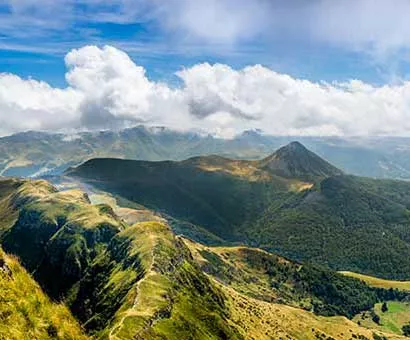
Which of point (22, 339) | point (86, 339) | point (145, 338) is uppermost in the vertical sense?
point (22, 339)

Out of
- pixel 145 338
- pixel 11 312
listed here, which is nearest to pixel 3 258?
pixel 11 312

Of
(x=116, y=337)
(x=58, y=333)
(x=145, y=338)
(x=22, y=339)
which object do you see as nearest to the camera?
(x=22, y=339)

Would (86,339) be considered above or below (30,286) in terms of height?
below

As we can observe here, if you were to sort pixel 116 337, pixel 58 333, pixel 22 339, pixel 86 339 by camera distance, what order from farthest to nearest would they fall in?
pixel 116 337, pixel 86 339, pixel 58 333, pixel 22 339

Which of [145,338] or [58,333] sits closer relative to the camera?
[58,333]

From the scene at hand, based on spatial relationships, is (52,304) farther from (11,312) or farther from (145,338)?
(145,338)

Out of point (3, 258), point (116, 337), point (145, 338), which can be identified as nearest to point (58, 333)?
point (3, 258)
